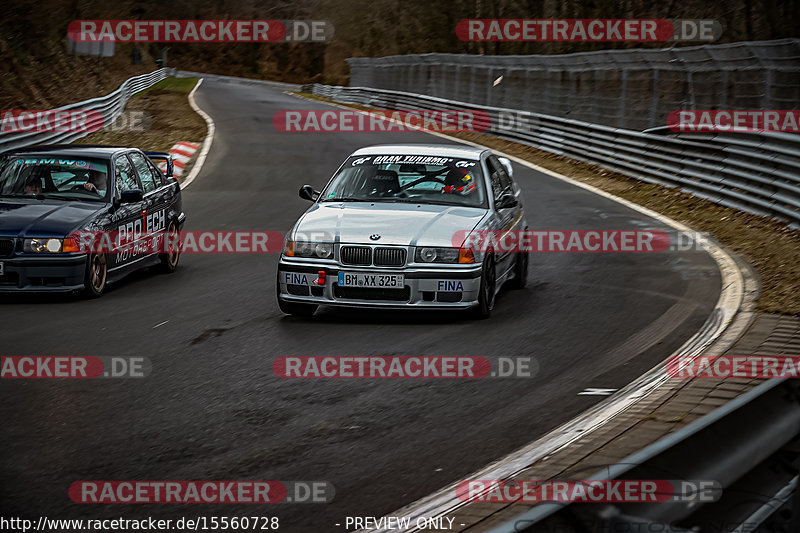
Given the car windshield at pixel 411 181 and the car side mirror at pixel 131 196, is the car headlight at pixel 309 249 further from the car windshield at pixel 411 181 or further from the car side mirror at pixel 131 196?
the car side mirror at pixel 131 196

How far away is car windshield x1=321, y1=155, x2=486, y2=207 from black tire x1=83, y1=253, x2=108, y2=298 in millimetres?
2242

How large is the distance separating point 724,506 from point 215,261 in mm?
10241

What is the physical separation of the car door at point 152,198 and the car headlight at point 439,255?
403 centimetres

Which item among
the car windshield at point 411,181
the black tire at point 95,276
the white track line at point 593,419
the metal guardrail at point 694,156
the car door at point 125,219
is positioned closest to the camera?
the white track line at point 593,419

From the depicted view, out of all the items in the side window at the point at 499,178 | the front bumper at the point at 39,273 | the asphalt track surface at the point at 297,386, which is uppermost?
the side window at the point at 499,178

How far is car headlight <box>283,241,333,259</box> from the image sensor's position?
9289 millimetres

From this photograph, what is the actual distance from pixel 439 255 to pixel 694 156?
38.6ft

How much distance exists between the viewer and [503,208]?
10.3 meters

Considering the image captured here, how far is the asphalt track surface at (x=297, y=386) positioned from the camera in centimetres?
532

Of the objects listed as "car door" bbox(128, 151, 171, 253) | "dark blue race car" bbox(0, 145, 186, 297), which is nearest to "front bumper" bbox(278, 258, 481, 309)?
"dark blue race car" bbox(0, 145, 186, 297)

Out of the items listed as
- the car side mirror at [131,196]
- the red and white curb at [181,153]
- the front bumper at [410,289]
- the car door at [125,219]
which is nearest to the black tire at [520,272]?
the front bumper at [410,289]

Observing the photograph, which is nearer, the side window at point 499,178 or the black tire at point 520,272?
the side window at point 499,178

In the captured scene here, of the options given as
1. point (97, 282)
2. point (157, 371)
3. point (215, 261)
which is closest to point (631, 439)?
point (157, 371)

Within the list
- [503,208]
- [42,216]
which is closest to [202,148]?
[42,216]
